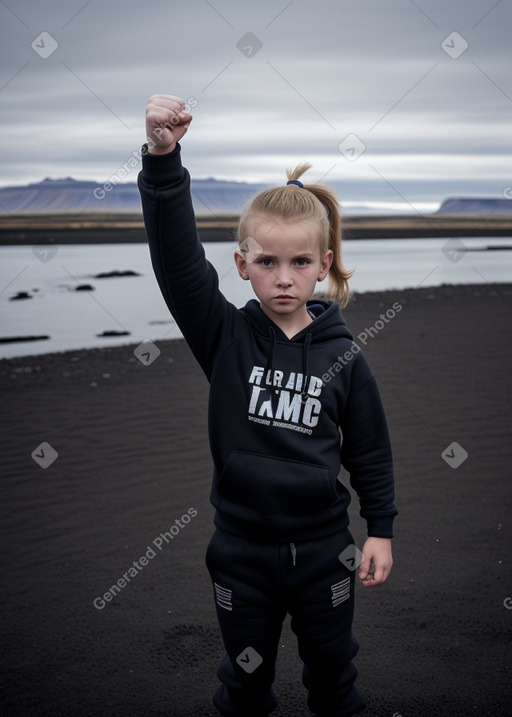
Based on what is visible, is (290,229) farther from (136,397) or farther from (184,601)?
(136,397)

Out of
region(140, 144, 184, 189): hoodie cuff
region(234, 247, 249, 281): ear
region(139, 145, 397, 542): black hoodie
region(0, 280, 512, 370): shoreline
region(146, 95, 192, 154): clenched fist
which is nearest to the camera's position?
region(146, 95, 192, 154): clenched fist

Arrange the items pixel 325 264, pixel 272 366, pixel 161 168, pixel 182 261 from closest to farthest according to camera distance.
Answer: pixel 161 168
pixel 182 261
pixel 272 366
pixel 325 264

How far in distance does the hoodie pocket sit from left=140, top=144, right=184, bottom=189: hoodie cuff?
2.72 feet

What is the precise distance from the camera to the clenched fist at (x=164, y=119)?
211 centimetres

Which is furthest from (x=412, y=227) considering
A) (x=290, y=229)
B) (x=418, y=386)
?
(x=290, y=229)

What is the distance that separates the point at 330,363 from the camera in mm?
2523

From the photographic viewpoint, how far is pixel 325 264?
2.58 metres

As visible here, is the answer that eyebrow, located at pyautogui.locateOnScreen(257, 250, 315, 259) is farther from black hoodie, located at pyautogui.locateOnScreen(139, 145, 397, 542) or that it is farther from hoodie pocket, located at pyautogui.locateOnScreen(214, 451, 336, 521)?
hoodie pocket, located at pyautogui.locateOnScreen(214, 451, 336, 521)

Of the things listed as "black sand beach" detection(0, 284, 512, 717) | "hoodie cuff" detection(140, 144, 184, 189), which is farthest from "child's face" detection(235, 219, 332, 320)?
"black sand beach" detection(0, 284, 512, 717)

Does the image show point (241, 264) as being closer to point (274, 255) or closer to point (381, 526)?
point (274, 255)

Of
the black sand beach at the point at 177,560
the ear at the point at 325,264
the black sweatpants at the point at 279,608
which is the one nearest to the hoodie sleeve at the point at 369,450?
the black sweatpants at the point at 279,608

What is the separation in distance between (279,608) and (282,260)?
1096 millimetres

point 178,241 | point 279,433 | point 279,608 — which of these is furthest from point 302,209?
point 279,608

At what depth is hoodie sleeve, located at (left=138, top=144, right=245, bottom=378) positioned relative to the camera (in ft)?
7.37
